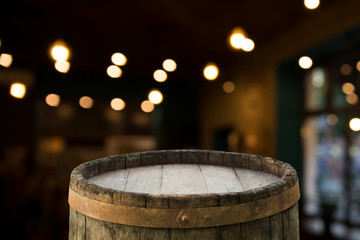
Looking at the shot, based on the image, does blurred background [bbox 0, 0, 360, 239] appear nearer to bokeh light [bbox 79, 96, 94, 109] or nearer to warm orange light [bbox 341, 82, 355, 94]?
warm orange light [bbox 341, 82, 355, 94]

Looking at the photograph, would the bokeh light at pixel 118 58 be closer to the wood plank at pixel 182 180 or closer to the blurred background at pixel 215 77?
the blurred background at pixel 215 77

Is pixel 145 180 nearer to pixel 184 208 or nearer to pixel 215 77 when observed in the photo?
pixel 184 208

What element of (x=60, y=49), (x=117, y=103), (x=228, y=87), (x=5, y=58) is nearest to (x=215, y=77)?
(x=60, y=49)

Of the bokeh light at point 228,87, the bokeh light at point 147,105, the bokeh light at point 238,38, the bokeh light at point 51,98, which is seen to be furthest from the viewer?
the bokeh light at point 147,105

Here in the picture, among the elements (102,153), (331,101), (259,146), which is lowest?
(102,153)

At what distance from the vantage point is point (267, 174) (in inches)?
49.1

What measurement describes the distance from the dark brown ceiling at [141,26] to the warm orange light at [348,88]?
1.46 meters

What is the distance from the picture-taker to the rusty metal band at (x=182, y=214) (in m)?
0.83

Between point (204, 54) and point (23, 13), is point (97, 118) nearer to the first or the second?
point (204, 54)

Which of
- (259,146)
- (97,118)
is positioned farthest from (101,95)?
(259,146)

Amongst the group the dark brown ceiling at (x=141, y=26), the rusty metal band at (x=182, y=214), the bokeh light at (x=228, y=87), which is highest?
the dark brown ceiling at (x=141, y=26)

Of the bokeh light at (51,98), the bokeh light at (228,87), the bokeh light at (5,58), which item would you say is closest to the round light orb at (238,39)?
the bokeh light at (5,58)

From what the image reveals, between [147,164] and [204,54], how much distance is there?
6688 millimetres

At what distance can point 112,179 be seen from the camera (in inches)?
47.4
